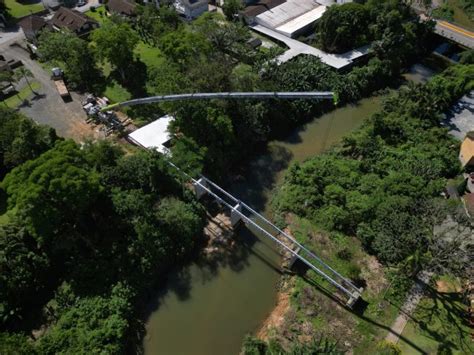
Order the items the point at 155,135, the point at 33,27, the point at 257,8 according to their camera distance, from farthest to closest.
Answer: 1. the point at 257,8
2. the point at 33,27
3. the point at 155,135

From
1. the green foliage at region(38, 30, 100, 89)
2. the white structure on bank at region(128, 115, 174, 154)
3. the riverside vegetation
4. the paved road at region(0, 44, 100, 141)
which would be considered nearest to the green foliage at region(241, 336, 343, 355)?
the riverside vegetation

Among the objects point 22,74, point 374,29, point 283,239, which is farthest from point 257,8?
point 283,239

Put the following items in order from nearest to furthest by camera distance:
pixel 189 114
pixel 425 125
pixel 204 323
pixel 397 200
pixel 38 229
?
pixel 38 229 → pixel 204 323 → pixel 397 200 → pixel 189 114 → pixel 425 125

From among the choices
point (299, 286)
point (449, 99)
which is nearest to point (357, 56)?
point (449, 99)

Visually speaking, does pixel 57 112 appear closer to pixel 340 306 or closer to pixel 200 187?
pixel 200 187

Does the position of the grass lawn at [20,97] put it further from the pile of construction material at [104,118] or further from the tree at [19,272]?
the tree at [19,272]

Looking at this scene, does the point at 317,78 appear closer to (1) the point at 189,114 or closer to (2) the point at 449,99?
(2) the point at 449,99

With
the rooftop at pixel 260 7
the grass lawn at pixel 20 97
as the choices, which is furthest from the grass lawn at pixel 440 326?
the grass lawn at pixel 20 97
